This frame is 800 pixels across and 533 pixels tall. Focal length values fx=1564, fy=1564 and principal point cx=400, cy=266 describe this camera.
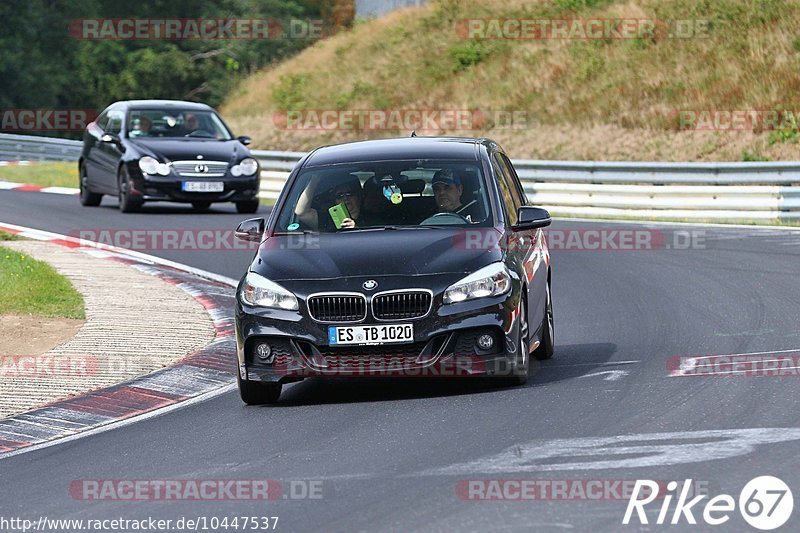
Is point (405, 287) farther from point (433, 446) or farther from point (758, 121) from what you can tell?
point (758, 121)

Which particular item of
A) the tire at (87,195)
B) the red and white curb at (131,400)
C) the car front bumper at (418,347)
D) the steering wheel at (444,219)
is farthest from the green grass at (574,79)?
the car front bumper at (418,347)

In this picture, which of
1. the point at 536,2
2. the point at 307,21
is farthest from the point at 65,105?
the point at 536,2

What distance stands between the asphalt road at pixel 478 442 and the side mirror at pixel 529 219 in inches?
39.5

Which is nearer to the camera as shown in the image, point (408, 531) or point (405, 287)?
point (408, 531)

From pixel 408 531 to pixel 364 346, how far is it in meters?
3.26

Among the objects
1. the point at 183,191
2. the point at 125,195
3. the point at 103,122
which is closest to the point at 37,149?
the point at 103,122

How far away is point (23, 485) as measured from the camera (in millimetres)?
7668

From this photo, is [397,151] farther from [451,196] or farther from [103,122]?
[103,122]

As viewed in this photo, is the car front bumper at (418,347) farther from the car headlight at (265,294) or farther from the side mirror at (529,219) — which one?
the side mirror at (529,219)

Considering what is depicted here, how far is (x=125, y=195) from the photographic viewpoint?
78.5 feet

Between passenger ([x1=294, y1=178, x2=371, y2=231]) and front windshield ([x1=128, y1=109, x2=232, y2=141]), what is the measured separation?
1412cm

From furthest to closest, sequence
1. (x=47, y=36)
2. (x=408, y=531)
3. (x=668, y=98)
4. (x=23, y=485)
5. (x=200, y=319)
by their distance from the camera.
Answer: (x=47, y=36)
(x=668, y=98)
(x=200, y=319)
(x=23, y=485)
(x=408, y=531)

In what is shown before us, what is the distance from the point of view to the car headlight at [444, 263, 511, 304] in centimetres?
941

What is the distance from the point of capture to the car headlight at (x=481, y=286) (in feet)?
30.9
